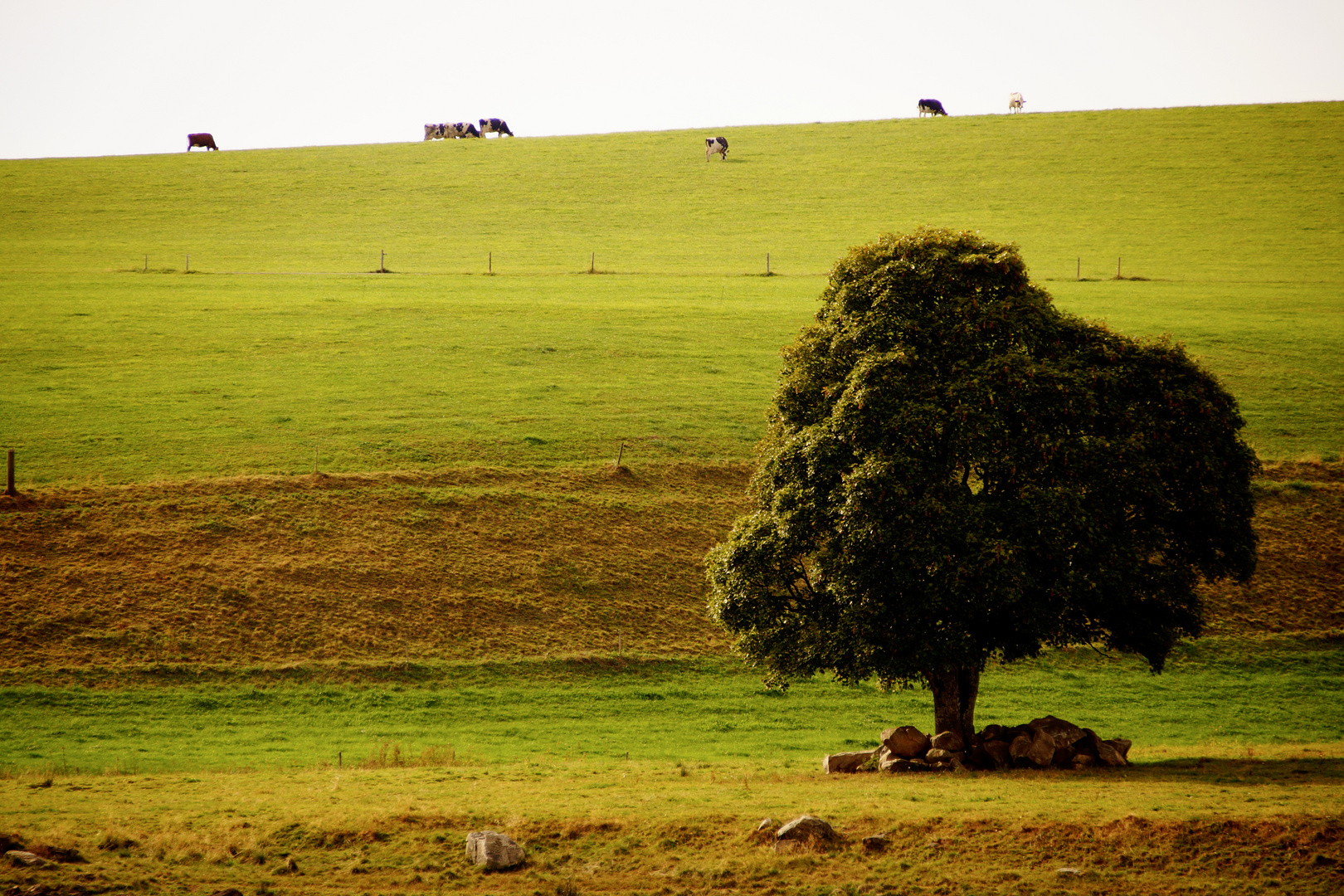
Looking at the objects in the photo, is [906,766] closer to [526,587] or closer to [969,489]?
[969,489]

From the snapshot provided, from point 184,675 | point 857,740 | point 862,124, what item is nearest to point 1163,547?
point 857,740

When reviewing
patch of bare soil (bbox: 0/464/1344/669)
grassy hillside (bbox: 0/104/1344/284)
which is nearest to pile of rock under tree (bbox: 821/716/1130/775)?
patch of bare soil (bbox: 0/464/1344/669)

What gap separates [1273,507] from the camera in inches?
1284

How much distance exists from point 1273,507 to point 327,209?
227ft

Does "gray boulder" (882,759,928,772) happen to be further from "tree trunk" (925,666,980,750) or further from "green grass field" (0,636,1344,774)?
"green grass field" (0,636,1344,774)

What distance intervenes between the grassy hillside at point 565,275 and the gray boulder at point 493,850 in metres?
21.1

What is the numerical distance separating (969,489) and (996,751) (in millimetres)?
4843

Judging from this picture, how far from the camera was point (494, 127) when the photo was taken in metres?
112

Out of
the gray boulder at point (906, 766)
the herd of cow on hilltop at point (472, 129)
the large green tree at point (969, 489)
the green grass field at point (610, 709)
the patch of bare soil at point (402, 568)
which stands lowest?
the green grass field at point (610, 709)

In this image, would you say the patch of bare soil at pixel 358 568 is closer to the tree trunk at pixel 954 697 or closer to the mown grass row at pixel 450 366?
the mown grass row at pixel 450 366

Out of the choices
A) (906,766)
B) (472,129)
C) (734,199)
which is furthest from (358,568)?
(472,129)

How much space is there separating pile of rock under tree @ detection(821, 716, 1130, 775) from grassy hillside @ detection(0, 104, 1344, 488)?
17641 millimetres

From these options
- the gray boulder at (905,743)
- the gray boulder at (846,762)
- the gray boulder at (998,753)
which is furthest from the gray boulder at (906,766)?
the gray boulder at (998,753)

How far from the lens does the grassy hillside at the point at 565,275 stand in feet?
124
